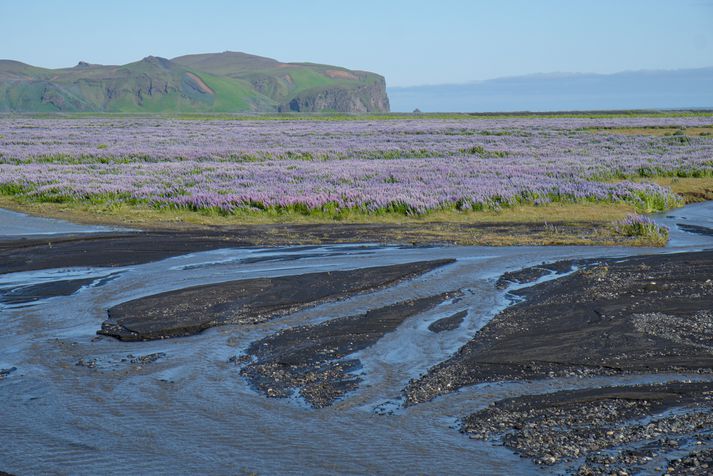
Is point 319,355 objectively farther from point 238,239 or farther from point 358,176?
point 358,176

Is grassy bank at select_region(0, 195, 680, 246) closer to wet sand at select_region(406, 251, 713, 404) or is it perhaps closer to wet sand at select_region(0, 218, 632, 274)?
wet sand at select_region(0, 218, 632, 274)

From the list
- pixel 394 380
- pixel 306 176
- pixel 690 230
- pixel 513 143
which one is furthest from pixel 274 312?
pixel 513 143

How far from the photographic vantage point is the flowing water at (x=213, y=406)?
6840 mm

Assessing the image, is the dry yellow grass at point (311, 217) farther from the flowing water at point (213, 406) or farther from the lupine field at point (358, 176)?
the flowing water at point (213, 406)

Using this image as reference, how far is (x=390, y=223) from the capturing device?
23.1m

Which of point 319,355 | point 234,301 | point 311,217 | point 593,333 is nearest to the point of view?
point 319,355

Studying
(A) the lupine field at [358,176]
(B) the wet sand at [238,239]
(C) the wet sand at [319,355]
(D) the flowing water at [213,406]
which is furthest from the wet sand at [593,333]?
(A) the lupine field at [358,176]

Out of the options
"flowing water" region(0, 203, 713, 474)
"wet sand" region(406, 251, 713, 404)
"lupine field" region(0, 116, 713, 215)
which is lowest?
"flowing water" region(0, 203, 713, 474)

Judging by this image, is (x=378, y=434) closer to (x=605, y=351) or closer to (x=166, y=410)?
(x=166, y=410)

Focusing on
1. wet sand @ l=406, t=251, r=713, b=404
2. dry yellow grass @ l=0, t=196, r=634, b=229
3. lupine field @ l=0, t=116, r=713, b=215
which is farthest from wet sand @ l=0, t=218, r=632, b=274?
wet sand @ l=406, t=251, r=713, b=404

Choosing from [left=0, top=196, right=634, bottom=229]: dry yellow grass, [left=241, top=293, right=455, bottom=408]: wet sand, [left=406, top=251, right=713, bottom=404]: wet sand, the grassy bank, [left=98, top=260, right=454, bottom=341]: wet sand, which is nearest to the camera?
[left=241, top=293, right=455, bottom=408]: wet sand

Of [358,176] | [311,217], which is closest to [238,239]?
[311,217]

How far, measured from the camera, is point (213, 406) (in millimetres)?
8156

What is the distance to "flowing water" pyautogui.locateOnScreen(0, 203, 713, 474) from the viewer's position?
22.4 ft
